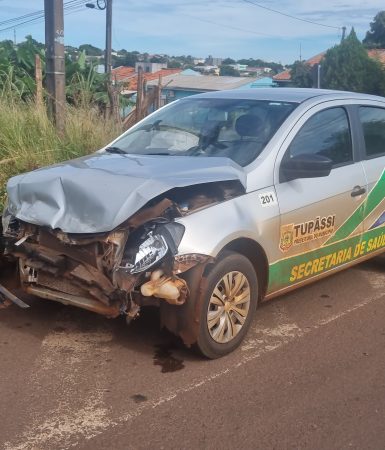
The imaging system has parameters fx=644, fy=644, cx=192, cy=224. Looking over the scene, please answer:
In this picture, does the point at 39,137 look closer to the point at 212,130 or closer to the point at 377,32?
the point at 212,130

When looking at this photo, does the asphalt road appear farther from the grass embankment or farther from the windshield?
the grass embankment

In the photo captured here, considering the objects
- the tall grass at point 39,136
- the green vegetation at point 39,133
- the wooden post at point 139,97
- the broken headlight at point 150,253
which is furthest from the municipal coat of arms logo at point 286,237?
the wooden post at point 139,97

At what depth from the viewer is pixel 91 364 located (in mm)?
4293

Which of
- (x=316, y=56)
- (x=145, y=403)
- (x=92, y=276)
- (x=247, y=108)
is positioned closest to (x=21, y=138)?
(x=247, y=108)

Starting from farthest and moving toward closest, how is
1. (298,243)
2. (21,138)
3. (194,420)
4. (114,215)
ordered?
(21,138) → (298,243) → (114,215) → (194,420)

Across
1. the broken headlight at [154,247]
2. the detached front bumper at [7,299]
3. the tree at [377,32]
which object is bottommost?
the detached front bumper at [7,299]

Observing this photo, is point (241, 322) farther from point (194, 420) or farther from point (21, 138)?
point (21, 138)

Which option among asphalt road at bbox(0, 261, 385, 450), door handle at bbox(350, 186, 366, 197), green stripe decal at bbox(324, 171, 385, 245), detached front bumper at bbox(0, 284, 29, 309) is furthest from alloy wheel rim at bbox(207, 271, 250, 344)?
door handle at bbox(350, 186, 366, 197)

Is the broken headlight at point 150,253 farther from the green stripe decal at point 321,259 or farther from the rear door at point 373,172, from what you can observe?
the rear door at point 373,172

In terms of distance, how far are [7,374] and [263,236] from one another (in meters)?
1.95

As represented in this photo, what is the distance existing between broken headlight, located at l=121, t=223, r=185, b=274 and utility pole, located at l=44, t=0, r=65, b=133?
5.26 metres

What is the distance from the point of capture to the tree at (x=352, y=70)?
30.0 metres

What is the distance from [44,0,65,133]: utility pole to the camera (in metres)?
8.39

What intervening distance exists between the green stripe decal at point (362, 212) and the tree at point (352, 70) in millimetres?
24684
